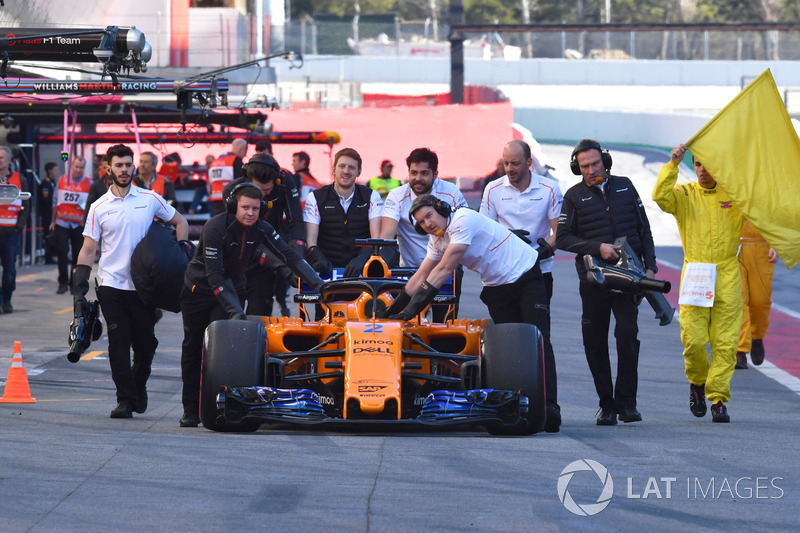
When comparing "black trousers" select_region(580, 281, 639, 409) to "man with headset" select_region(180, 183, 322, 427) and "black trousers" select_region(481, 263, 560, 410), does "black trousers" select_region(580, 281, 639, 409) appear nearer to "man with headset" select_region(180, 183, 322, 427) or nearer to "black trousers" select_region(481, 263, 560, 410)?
"black trousers" select_region(481, 263, 560, 410)

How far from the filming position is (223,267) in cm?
888

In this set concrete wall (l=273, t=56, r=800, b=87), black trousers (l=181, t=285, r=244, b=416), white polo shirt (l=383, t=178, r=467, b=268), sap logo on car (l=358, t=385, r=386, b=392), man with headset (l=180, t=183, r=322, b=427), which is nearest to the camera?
sap logo on car (l=358, t=385, r=386, b=392)

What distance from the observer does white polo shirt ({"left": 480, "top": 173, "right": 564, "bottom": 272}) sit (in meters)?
9.83

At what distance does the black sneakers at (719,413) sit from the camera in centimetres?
935

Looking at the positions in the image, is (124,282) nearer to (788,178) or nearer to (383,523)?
(383,523)

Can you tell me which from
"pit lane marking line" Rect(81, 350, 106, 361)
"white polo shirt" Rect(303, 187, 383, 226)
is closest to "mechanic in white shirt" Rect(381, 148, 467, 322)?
"white polo shirt" Rect(303, 187, 383, 226)

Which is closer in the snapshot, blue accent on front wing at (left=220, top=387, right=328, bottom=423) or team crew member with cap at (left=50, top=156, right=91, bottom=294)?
blue accent on front wing at (left=220, top=387, right=328, bottom=423)

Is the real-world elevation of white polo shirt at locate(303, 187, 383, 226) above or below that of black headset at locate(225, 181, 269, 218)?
below

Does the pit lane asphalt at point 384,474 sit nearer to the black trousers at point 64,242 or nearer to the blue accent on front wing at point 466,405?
the blue accent on front wing at point 466,405

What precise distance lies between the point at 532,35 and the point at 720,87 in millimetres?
8854

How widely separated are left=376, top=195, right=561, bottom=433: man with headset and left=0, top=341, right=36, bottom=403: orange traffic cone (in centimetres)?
296

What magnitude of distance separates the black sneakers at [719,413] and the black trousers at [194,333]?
3.34 m

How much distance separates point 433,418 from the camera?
26.2 feet

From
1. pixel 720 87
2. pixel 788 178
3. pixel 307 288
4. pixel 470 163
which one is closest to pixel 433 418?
pixel 307 288
